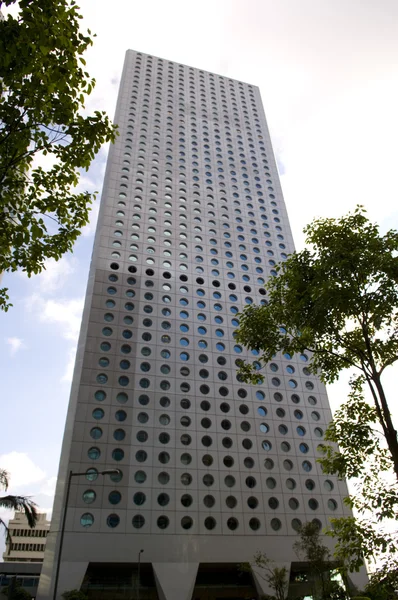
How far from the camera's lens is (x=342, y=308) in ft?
33.2

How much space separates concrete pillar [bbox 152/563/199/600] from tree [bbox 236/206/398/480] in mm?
20735

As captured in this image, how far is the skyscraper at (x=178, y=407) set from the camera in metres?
27.6

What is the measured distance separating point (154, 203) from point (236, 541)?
2979 centimetres

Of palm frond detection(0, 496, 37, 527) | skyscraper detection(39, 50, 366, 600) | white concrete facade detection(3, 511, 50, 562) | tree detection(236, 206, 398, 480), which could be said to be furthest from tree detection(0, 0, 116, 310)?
white concrete facade detection(3, 511, 50, 562)

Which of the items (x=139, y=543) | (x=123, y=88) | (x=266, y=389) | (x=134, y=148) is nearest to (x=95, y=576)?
(x=139, y=543)

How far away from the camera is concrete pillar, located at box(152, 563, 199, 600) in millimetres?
26594

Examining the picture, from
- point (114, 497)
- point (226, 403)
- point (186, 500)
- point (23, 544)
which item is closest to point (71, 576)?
point (114, 497)

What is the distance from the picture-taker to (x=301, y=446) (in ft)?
111

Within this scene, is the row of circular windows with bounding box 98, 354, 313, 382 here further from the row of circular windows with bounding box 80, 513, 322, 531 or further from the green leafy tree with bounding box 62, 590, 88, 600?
the green leafy tree with bounding box 62, 590, 88, 600

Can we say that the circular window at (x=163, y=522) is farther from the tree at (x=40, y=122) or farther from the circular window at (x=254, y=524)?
the tree at (x=40, y=122)

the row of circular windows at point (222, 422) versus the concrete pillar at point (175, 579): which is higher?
the row of circular windows at point (222, 422)

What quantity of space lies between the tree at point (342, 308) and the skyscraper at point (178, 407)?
1849 cm

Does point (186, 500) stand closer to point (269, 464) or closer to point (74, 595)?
point (269, 464)

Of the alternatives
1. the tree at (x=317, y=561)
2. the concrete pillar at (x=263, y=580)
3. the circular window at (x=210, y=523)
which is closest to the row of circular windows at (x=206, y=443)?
the circular window at (x=210, y=523)
